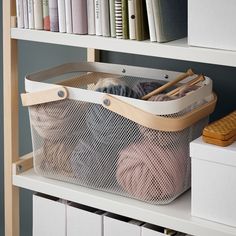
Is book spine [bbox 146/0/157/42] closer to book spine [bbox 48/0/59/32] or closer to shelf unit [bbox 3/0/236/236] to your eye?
shelf unit [bbox 3/0/236/236]

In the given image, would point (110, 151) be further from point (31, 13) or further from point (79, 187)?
point (31, 13)

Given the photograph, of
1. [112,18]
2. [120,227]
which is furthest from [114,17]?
[120,227]

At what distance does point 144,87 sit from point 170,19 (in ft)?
0.60

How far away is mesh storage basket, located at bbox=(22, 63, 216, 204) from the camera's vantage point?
1.39 metres

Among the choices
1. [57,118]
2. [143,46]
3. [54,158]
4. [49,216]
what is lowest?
[49,216]

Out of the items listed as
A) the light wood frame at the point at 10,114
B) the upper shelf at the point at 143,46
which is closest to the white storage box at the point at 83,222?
the light wood frame at the point at 10,114

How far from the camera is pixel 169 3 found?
4.58 ft

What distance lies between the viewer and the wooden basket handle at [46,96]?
1474 millimetres

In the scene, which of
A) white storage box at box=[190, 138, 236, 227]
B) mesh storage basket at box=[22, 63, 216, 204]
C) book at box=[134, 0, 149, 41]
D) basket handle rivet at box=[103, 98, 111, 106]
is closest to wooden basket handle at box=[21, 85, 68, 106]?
mesh storage basket at box=[22, 63, 216, 204]

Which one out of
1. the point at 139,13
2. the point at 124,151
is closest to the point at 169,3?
the point at 139,13

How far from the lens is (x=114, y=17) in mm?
1416

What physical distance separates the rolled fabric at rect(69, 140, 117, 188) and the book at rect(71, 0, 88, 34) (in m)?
0.25

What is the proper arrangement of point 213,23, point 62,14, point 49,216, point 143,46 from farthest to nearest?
1. point 49,216
2. point 62,14
3. point 143,46
4. point 213,23

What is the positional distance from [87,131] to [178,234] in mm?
301
